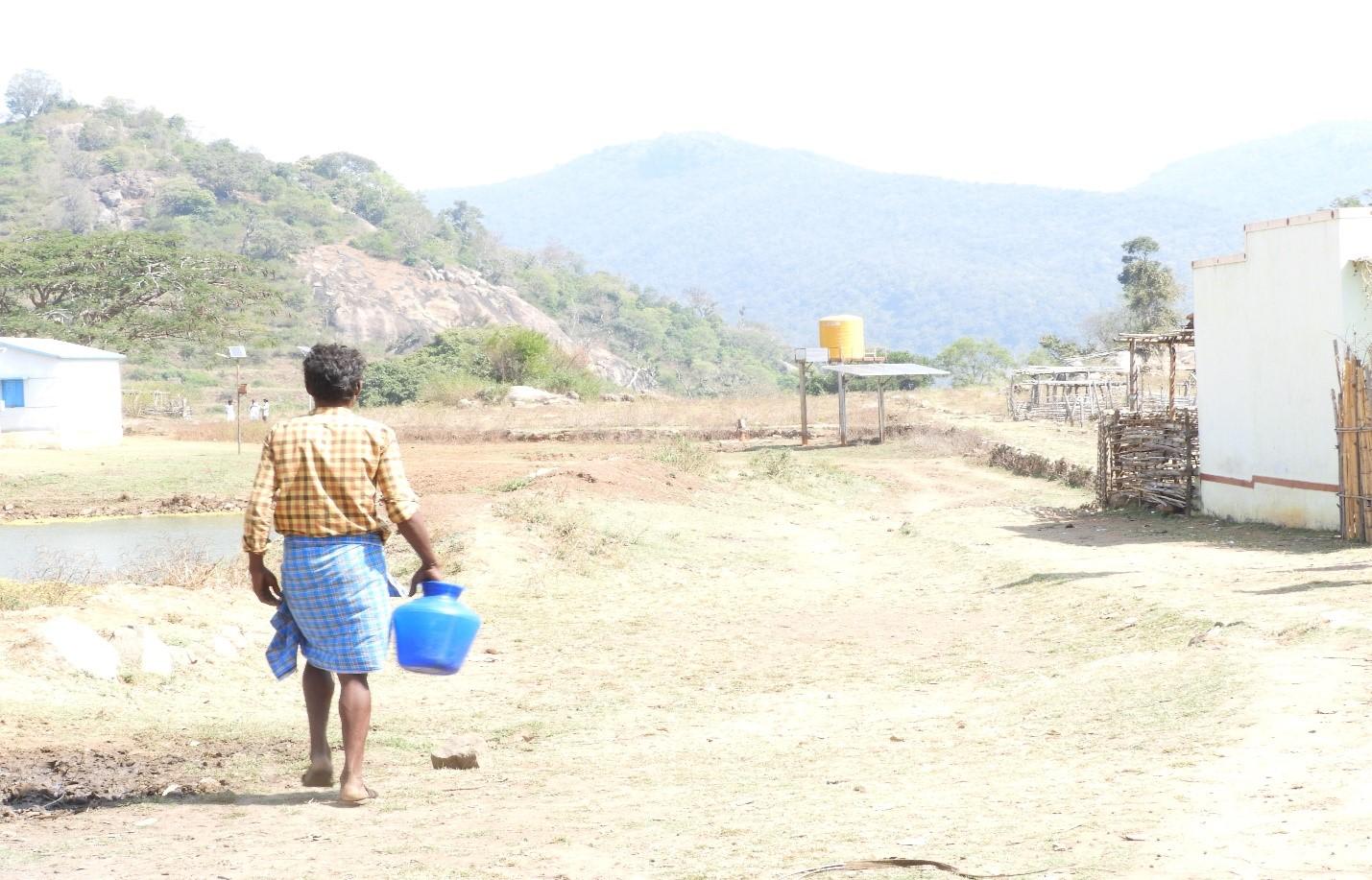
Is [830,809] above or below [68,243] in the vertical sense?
below

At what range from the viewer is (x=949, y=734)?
7.05 metres

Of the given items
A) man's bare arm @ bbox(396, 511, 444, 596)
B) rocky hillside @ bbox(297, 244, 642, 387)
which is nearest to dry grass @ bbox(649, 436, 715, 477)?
man's bare arm @ bbox(396, 511, 444, 596)

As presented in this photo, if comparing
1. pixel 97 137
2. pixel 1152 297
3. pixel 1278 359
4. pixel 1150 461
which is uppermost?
pixel 97 137

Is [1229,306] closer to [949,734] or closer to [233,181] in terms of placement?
[949,734]

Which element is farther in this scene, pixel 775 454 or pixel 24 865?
pixel 775 454

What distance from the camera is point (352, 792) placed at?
5734 mm

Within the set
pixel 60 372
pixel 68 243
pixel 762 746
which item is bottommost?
pixel 762 746

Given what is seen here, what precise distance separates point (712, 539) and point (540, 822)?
34.6ft

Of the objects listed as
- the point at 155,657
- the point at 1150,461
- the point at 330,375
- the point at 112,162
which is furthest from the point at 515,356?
the point at 112,162

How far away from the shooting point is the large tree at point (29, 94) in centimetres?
14212

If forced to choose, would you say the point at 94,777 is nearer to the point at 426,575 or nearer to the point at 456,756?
the point at 456,756

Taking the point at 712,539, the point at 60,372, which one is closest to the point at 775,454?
the point at 712,539

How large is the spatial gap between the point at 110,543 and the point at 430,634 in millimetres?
14562

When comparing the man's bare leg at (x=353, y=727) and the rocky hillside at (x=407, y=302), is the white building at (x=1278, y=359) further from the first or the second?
the rocky hillside at (x=407, y=302)
